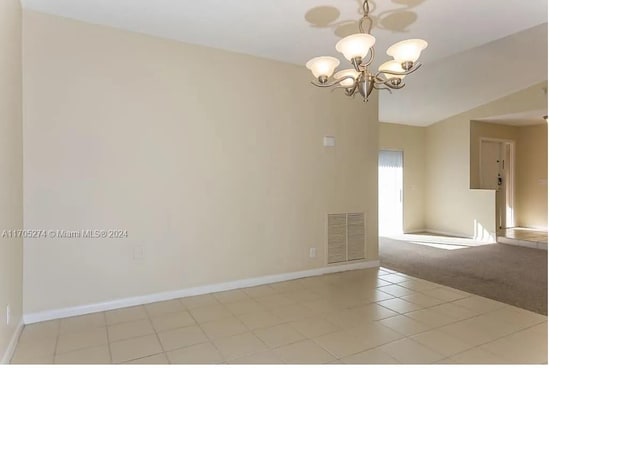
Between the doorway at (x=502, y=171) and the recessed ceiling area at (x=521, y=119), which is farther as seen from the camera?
the doorway at (x=502, y=171)

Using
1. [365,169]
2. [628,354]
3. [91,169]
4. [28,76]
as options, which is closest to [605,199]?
[628,354]

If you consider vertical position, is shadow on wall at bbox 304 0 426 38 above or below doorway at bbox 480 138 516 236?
above

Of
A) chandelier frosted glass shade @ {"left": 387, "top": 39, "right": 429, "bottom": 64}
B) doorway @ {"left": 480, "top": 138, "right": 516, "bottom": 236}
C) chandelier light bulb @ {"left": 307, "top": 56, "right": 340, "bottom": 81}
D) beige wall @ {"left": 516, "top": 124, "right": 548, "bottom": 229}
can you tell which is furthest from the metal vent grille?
beige wall @ {"left": 516, "top": 124, "right": 548, "bottom": 229}

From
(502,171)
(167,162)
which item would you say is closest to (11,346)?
(167,162)

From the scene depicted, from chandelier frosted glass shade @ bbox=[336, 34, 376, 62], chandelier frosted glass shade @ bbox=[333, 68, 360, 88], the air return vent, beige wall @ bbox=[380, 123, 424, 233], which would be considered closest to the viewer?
chandelier frosted glass shade @ bbox=[336, 34, 376, 62]

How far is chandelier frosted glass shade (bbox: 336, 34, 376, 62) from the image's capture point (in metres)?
2.24

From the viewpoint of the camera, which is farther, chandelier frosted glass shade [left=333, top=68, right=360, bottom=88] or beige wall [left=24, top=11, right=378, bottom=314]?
beige wall [left=24, top=11, right=378, bottom=314]

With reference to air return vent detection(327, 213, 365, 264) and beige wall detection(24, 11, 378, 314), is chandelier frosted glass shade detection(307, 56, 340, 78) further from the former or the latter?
air return vent detection(327, 213, 365, 264)

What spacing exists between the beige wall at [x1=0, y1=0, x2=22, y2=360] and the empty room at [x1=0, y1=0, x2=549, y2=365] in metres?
0.03

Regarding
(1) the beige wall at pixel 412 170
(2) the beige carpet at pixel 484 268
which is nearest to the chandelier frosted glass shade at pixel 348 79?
(2) the beige carpet at pixel 484 268

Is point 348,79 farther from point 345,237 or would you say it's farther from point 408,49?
point 345,237

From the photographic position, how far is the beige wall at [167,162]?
2.94 metres

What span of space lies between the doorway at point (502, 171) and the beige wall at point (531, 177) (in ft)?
0.48

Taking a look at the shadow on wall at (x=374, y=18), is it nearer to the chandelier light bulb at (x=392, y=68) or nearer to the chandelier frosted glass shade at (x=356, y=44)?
the chandelier light bulb at (x=392, y=68)
